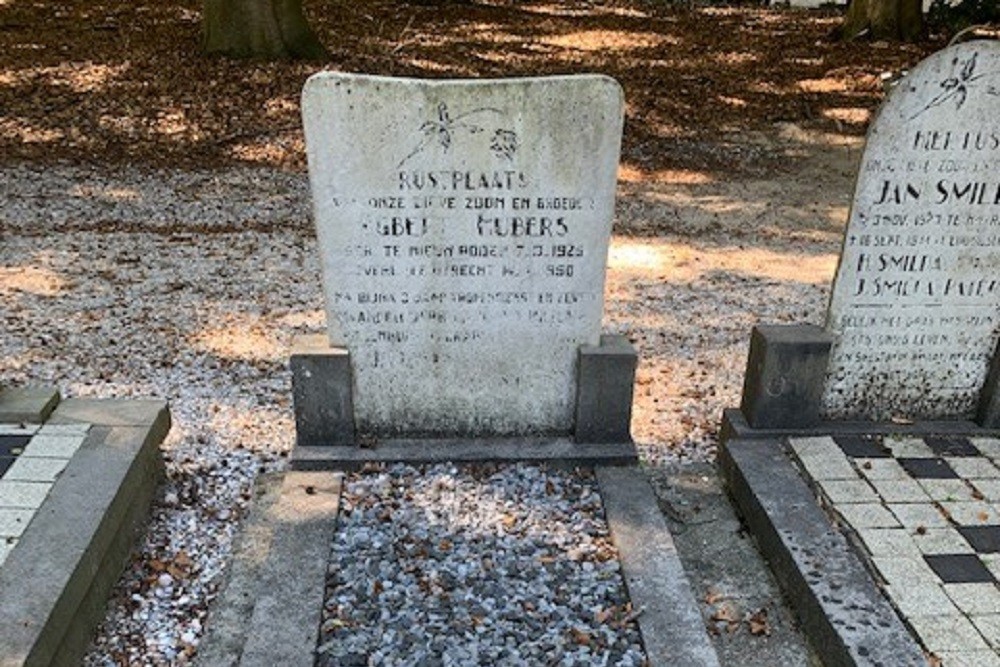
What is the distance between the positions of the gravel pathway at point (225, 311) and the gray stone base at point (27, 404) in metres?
0.66

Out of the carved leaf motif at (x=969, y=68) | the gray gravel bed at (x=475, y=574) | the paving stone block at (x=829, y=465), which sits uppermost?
the carved leaf motif at (x=969, y=68)

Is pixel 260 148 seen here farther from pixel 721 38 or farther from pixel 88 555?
pixel 721 38

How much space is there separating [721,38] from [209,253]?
11998 millimetres

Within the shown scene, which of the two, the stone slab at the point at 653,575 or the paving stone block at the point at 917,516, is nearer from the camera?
the stone slab at the point at 653,575

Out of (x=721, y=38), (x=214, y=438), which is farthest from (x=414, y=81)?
(x=721, y=38)

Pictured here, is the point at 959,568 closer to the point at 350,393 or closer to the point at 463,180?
the point at 463,180

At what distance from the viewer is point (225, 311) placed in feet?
21.5

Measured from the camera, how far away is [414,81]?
3963 millimetres

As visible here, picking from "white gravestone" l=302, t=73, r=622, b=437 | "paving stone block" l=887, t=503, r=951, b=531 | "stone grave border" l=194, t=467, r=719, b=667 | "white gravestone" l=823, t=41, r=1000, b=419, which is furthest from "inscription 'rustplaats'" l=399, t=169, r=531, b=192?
"paving stone block" l=887, t=503, r=951, b=531

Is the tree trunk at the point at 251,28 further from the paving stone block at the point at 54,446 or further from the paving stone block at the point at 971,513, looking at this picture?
the paving stone block at the point at 971,513

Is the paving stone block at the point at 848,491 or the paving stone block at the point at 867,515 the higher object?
the paving stone block at the point at 848,491

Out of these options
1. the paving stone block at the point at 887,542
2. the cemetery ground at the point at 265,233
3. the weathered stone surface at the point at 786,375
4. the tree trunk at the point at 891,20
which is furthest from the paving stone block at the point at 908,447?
the tree trunk at the point at 891,20

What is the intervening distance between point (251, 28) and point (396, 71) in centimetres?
204

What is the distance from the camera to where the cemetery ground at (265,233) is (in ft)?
14.2
